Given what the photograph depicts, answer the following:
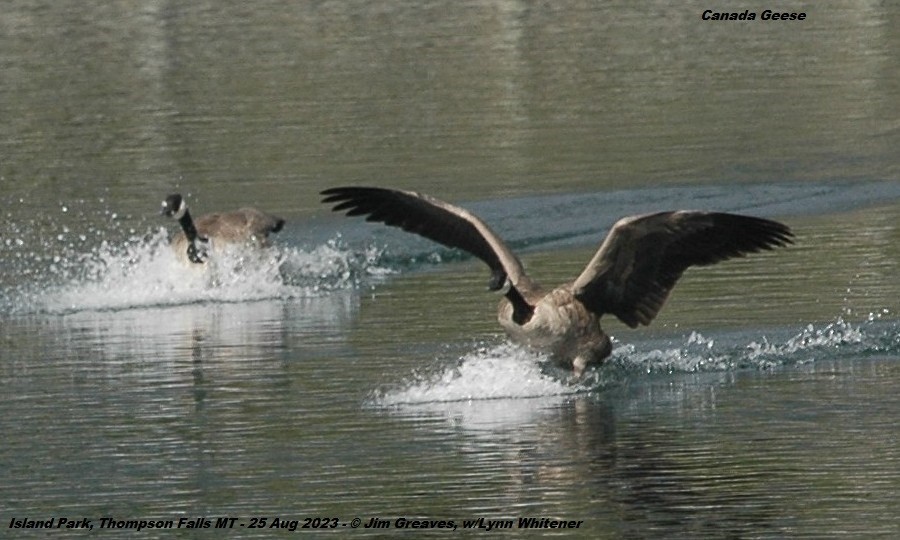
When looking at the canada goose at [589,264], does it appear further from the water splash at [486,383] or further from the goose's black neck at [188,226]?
the goose's black neck at [188,226]

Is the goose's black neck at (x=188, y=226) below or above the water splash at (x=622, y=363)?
above

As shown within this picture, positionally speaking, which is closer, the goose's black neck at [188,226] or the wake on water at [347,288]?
the wake on water at [347,288]

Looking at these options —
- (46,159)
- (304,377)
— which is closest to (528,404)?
(304,377)

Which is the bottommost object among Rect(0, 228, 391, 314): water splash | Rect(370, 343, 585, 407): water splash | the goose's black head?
Rect(370, 343, 585, 407): water splash

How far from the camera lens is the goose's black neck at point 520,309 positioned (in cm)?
1439

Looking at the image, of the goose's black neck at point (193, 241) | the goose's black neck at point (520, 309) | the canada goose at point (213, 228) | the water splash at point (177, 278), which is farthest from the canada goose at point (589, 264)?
the canada goose at point (213, 228)

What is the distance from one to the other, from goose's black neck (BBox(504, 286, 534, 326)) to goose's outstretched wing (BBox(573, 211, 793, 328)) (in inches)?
17.4

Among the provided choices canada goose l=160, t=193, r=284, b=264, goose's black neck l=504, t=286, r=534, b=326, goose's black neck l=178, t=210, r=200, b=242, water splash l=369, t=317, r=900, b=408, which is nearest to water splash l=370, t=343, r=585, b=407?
water splash l=369, t=317, r=900, b=408

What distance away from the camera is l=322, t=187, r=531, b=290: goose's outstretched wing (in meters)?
14.5

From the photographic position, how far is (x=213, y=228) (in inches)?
808

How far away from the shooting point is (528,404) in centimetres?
1407

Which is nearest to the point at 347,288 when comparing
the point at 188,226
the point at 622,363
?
the point at 188,226

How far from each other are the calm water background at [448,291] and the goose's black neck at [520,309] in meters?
0.41

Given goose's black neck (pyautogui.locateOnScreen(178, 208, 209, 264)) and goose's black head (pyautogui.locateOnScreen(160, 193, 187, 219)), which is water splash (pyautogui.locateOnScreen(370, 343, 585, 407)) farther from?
goose's black head (pyautogui.locateOnScreen(160, 193, 187, 219))
